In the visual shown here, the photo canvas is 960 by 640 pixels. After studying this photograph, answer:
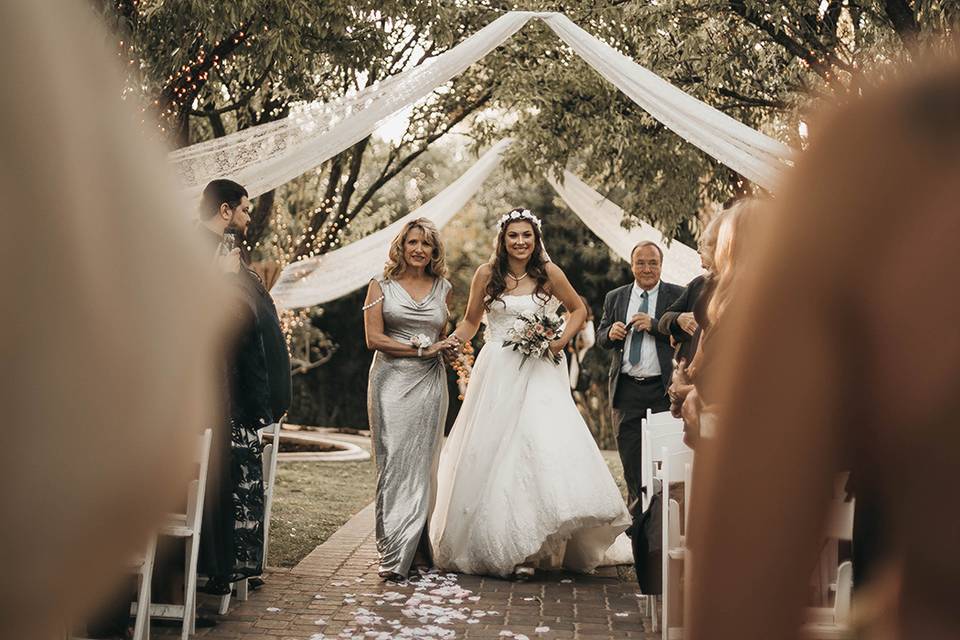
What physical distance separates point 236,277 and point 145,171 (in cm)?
542

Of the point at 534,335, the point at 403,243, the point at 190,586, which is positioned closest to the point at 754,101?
the point at 534,335

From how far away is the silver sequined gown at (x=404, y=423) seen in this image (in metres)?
7.56

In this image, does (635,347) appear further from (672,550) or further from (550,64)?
(550,64)

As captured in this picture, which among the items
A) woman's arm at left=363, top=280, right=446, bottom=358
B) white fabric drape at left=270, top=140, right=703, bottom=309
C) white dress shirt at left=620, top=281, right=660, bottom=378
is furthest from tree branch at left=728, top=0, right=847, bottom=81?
woman's arm at left=363, top=280, right=446, bottom=358

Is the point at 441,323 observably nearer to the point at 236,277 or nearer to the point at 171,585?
the point at 236,277

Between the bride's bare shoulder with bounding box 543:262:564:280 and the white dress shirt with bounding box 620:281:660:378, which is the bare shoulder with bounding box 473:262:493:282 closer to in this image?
the bride's bare shoulder with bounding box 543:262:564:280

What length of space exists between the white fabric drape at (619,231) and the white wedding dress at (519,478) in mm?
2878

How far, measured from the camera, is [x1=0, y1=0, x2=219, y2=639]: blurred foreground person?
0.70m

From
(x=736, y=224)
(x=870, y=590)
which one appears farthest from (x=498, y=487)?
(x=870, y=590)

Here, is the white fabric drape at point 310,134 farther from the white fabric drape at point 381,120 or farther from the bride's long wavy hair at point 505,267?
the bride's long wavy hair at point 505,267

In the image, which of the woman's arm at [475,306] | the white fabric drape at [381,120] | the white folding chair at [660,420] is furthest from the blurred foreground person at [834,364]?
the woman's arm at [475,306]

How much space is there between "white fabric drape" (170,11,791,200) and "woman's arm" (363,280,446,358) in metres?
1.07

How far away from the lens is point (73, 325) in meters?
0.71

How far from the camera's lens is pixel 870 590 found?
1084mm
